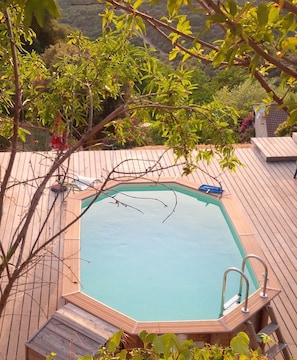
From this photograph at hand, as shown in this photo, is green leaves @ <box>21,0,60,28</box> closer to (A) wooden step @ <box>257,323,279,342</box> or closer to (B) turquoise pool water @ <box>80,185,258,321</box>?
(A) wooden step @ <box>257,323,279,342</box>

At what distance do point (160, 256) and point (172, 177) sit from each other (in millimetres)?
1472

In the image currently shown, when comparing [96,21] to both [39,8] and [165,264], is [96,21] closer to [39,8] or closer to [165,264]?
[165,264]

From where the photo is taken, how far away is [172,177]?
721cm

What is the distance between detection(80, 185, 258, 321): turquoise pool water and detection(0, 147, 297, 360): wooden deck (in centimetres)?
33

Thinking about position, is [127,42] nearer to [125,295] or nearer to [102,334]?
[102,334]

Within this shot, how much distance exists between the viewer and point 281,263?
552 cm

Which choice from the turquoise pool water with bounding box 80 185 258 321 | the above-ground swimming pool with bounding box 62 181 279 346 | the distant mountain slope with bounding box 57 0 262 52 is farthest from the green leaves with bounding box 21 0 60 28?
the distant mountain slope with bounding box 57 0 262 52

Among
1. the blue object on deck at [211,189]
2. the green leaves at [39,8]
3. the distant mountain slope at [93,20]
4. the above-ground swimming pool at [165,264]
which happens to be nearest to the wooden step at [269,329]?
the above-ground swimming pool at [165,264]

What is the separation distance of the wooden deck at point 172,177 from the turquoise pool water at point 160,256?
0.33 metres

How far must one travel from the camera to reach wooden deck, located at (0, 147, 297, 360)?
15.0ft

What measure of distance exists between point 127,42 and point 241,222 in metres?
3.17

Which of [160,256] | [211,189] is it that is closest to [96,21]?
[211,189]

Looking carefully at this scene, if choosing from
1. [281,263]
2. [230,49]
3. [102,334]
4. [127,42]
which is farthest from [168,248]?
[230,49]

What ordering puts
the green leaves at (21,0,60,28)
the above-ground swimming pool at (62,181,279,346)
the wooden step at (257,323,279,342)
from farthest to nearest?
the above-ground swimming pool at (62,181,279,346) → the wooden step at (257,323,279,342) → the green leaves at (21,0,60,28)
